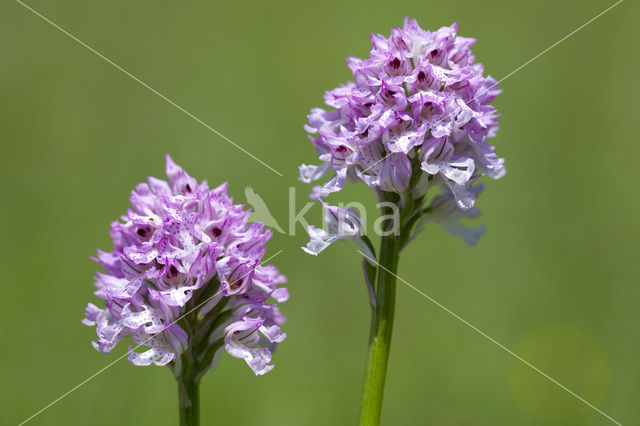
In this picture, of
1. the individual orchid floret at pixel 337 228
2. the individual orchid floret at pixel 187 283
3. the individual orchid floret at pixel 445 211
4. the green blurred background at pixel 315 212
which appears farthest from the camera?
the green blurred background at pixel 315 212

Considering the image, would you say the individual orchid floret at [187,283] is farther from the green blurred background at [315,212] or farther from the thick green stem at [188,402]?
the green blurred background at [315,212]

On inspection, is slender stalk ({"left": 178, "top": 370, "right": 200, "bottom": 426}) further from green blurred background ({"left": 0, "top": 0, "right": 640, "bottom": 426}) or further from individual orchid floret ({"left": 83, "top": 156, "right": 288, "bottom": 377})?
green blurred background ({"left": 0, "top": 0, "right": 640, "bottom": 426})

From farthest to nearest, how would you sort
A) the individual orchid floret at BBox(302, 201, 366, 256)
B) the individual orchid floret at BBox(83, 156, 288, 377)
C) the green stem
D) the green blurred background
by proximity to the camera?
the green blurred background < the individual orchid floret at BBox(302, 201, 366, 256) < the green stem < the individual orchid floret at BBox(83, 156, 288, 377)

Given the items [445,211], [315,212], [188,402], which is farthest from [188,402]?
[315,212]

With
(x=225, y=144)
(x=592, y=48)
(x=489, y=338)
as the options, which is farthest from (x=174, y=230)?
(x=592, y=48)

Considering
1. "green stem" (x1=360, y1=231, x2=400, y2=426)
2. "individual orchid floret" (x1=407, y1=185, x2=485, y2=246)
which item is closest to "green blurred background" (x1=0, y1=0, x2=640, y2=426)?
"individual orchid floret" (x1=407, y1=185, x2=485, y2=246)

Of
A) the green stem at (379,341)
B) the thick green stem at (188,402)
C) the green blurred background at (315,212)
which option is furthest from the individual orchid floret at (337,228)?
the green blurred background at (315,212)
